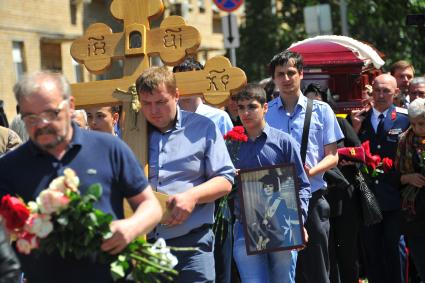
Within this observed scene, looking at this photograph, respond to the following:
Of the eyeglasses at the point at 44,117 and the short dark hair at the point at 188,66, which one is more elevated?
the short dark hair at the point at 188,66

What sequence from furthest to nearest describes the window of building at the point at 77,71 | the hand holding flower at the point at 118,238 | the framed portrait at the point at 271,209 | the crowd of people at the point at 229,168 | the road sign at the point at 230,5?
the window of building at the point at 77,71
the road sign at the point at 230,5
the framed portrait at the point at 271,209
the crowd of people at the point at 229,168
the hand holding flower at the point at 118,238

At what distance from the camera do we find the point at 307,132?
30.0 ft

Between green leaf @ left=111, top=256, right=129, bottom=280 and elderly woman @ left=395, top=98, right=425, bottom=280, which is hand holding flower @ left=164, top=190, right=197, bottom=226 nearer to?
green leaf @ left=111, top=256, right=129, bottom=280

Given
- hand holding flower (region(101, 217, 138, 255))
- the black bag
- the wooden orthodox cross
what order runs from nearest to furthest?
hand holding flower (region(101, 217, 138, 255)), the wooden orthodox cross, the black bag

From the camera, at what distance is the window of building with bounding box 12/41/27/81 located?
26.8 metres

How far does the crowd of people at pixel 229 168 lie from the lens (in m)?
5.39

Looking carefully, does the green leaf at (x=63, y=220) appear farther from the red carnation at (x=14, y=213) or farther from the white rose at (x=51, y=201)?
the red carnation at (x=14, y=213)

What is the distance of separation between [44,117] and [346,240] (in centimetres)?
576

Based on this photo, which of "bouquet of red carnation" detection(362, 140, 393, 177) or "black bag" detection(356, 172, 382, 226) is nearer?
"black bag" detection(356, 172, 382, 226)

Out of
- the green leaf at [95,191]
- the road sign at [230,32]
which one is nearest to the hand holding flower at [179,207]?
the green leaf at [95,191]

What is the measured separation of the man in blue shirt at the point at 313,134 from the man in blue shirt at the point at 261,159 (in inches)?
21.8

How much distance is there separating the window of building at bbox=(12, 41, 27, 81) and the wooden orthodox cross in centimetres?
1969

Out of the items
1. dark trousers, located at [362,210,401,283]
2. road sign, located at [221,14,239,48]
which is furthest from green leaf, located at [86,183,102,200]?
road sign, located at [221,14,239,48]

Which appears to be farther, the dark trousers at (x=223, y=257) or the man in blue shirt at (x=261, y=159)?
the dark trousers at (x=223, y=257)
